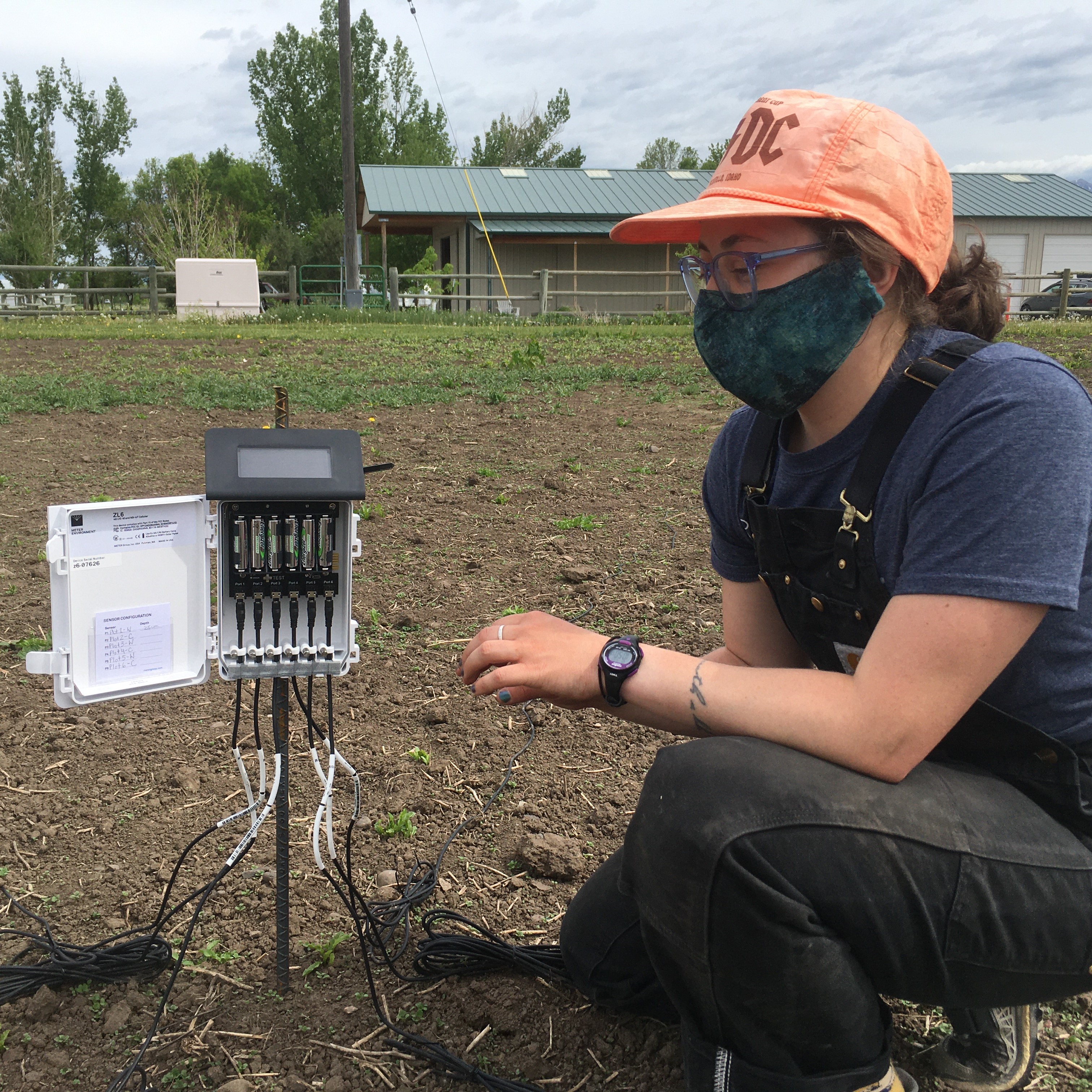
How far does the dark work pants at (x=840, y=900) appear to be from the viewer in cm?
153

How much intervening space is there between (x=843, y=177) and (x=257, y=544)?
111cm

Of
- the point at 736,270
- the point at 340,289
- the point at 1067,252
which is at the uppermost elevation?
the point at 1067,252

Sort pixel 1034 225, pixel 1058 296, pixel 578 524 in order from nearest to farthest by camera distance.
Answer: pixel 578 524, pixel 1058 296, pixel 1034 225

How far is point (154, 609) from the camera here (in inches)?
70.0

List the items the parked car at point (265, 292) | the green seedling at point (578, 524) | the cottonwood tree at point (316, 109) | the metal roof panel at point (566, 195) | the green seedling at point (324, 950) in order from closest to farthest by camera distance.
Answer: the green seedling at point (324, 950) → the green seedling at point (578, 524) → the parked car at point (265, 292) → the metal roof panel at point (566, 195) → the cottonwood tree at point (316, 109)

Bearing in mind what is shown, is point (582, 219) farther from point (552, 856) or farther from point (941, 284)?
point (941, 284)

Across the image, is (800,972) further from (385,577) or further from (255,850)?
(385,577)

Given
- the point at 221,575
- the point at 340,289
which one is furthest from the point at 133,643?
the point at 340,289

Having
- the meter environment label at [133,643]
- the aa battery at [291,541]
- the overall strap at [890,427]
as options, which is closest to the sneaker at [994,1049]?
the overall strap at [890,427]

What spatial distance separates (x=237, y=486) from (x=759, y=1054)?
118 cm

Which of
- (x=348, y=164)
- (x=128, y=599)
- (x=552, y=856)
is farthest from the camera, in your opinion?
(x=348, y=164)

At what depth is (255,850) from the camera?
258 centimetres

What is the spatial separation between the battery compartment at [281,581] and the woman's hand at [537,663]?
0.23 m

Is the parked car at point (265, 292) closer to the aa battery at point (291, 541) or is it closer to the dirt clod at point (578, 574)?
the dirt clod at point (578, 574)
